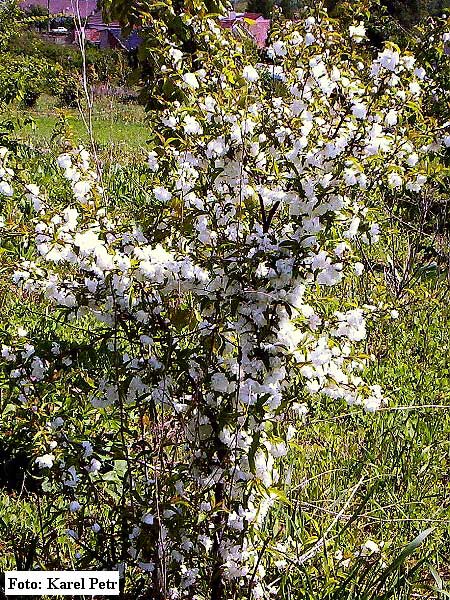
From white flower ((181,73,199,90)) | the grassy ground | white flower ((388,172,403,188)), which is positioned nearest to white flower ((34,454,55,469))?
white flower ((181,73,199,90))

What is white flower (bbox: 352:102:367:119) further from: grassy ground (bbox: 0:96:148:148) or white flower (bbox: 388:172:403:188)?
grassy ground (bbox: 0:96:148:148)

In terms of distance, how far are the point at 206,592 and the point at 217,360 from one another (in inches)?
28.5

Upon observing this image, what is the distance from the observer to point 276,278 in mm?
1928

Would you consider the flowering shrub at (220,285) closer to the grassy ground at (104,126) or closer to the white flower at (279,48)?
the white flower at (279,48)

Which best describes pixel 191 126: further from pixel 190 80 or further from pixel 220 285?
pixel 220 285

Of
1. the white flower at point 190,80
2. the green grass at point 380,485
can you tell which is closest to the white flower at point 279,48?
the white flower at point 190,80

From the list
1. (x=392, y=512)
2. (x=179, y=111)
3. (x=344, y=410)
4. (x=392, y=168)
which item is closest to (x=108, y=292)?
(x=179, y=111)

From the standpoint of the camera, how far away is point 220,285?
1953 mm

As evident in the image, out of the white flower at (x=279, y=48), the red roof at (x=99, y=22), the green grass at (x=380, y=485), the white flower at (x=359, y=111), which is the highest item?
the red roof at (x=99, y=22)

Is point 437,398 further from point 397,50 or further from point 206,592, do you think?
point 397,50

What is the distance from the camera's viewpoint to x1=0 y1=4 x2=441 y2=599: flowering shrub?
6.25 feet

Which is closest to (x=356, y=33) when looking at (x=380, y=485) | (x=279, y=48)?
(x=279, y=48)

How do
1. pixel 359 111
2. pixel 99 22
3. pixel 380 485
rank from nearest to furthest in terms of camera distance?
pixel 359 111
pixel 380 485
pixel 99 22

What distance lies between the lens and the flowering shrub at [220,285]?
1905mm
